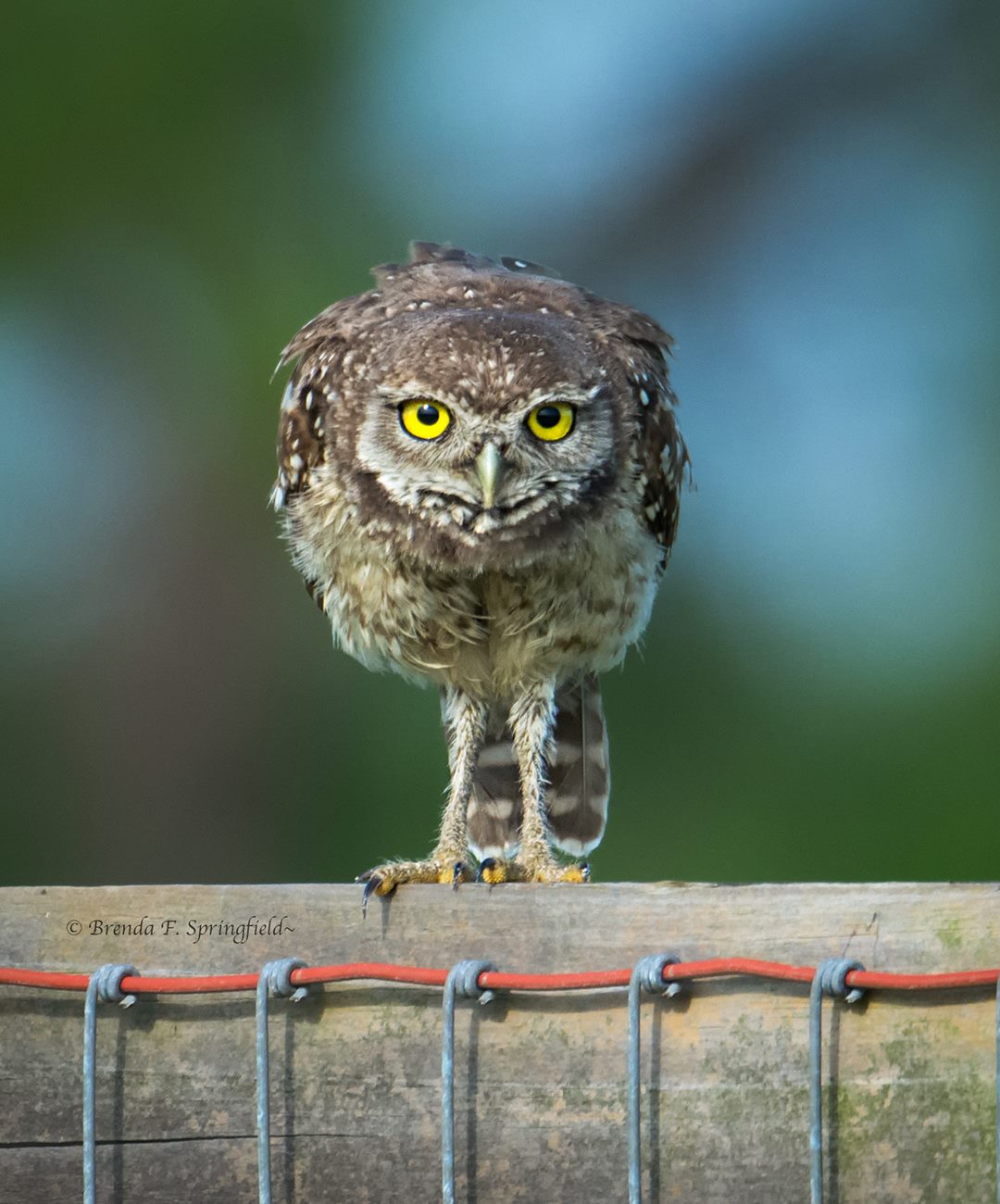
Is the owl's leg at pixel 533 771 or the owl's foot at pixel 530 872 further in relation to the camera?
the owl's leg at pixel 533 771

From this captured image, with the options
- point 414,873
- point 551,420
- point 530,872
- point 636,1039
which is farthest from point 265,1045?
point 551,420

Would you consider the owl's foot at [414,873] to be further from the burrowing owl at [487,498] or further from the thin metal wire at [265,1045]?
the thin metal wire at [265,1045]

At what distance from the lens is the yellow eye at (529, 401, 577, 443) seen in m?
3.63

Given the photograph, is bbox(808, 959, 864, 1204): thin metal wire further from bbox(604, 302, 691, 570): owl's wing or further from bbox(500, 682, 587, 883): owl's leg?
bbox(604, 302, 691, 570): owl's wing

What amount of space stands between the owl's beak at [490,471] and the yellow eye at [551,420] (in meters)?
0.13

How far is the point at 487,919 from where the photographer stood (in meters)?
2.29

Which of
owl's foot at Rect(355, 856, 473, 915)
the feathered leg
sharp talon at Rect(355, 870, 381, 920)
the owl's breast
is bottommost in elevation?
sharp talon at Rect(355, 870, 381, 920)

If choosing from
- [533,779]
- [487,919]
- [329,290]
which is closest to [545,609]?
[533,779]

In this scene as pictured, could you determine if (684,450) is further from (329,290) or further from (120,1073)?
(329,290)

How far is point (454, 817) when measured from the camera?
11.9ft

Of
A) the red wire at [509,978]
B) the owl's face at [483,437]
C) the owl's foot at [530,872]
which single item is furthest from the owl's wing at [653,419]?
the red wire at [509,978]

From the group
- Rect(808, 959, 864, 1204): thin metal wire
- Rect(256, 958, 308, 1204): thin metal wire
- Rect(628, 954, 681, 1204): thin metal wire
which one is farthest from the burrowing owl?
Rect(808, 959, 864, 1204): thin metal wire

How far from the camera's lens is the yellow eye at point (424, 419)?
3641mm

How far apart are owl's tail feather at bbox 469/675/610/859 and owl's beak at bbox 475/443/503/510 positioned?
95cm
